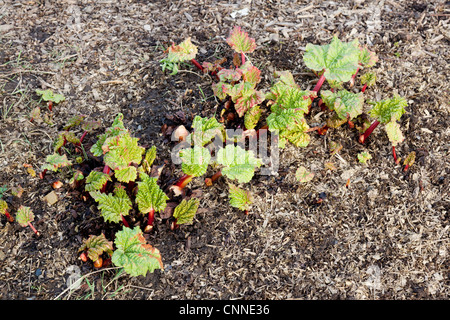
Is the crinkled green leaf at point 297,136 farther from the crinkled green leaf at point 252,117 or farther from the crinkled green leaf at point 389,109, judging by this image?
the crinkled green leaf at point 389,109

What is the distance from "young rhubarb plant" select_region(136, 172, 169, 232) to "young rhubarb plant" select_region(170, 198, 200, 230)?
0.12m

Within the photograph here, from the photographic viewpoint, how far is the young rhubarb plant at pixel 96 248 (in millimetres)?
2408

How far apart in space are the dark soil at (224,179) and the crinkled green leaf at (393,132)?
203mm

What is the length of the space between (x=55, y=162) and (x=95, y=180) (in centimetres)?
33

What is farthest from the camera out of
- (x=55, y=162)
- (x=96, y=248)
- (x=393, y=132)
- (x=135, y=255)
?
(x=393, y=132)

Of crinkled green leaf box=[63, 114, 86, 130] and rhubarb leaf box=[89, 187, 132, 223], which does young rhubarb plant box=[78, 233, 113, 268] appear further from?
crinkled green leaf box=[63, 114, 86, 130]

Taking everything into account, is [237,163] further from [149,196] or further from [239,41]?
[239,41]

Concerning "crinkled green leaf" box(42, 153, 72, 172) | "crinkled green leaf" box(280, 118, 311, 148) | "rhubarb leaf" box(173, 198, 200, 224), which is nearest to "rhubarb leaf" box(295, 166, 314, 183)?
"crinkled green leaf" box(280, 118, 311, 148)

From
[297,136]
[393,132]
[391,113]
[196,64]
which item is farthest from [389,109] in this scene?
[196,64]

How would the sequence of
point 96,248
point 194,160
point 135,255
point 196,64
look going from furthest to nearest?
point 196,64 → point 194,160 → point 96,248 → point 135,255

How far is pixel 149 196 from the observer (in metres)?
2.50
